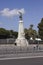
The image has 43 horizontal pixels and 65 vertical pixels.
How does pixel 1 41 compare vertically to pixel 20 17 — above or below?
below

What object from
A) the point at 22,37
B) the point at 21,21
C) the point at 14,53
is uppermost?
the point at 21,21

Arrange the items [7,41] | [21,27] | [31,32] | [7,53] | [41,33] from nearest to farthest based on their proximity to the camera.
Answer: [7,53]
[21,27]
[7,41]
[41,33]
[31,32]

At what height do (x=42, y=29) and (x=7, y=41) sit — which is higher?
(x=42, y=29)

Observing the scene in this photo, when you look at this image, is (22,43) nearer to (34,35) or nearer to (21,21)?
(21,21)

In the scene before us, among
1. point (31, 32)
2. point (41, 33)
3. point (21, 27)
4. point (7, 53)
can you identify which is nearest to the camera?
point (7, 53)

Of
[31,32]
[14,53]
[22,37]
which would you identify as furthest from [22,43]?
[31,32]

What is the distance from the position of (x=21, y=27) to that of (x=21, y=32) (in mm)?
1389

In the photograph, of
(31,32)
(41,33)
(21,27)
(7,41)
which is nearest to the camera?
(21,27)

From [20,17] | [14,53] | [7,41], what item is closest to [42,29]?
[7,41]

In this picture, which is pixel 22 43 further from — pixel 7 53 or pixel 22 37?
pixel 7 53

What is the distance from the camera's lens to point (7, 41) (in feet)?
278

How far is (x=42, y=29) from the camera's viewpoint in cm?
11350

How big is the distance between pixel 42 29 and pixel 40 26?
2.01 meters

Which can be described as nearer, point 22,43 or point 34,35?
point 22,43
